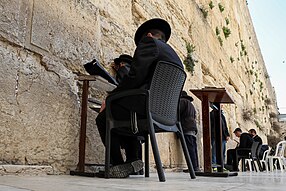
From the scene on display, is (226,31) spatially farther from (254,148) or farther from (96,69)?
(96,69)

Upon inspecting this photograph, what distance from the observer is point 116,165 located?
242 cm

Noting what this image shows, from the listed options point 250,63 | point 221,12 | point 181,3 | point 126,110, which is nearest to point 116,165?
point 126,110

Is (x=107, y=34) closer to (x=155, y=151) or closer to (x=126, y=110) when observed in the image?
(x=126, y=110)

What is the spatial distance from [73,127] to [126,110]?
2.48 ft

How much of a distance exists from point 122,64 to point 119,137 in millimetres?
988

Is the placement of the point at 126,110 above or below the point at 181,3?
below

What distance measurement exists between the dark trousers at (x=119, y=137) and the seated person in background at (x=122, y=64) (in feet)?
2.12

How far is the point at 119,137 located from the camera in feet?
8.73

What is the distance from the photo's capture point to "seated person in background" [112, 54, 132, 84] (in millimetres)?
3201

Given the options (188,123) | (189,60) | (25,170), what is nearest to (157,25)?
(25,170)

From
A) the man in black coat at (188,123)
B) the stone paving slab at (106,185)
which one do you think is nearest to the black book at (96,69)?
the stone paving slab at (106,185)

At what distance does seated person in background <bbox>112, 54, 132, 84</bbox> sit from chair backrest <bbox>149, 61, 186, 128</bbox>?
2.83 ft

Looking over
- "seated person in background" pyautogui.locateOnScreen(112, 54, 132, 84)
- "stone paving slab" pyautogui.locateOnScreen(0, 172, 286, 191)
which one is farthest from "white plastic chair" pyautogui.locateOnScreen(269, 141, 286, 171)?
"stone paving slab" pyautogui.locateOnScreen(0, 172, 286, 191)

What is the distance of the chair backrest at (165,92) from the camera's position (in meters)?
2.25
